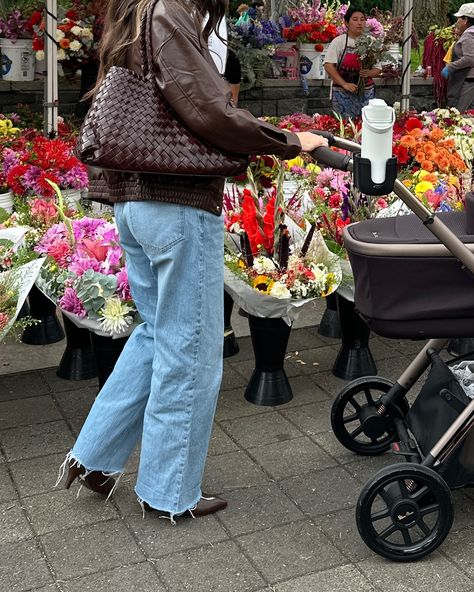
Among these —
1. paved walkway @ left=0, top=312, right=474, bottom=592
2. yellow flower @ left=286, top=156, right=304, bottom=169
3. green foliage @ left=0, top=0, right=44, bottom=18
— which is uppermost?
green foliage @ left=0, top=0, right=44, bottom=18

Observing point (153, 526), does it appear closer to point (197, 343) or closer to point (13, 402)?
point (197, 343)

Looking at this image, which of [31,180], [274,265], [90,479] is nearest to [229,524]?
[90,479]

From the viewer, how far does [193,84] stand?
263cm

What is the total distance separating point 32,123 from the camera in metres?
7.58

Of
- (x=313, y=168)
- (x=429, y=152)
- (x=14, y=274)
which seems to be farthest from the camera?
(x=429, y=152)

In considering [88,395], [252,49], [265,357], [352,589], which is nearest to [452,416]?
[352,589]

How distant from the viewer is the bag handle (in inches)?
105

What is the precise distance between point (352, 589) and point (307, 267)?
1.70 meters

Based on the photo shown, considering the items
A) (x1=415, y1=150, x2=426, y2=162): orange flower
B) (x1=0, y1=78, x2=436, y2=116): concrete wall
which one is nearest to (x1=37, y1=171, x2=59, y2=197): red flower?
(x1=415, y1=150, x2=426, y2=162): orange flower

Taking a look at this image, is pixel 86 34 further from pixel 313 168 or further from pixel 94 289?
pixel 94 289

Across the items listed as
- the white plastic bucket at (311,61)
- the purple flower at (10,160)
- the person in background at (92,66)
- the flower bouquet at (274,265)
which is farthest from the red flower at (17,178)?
the white plastic bucket at (311,61)

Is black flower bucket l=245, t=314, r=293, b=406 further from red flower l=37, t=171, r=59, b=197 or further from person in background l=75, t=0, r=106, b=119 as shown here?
person in background l=75, t=0, r=106, b=119

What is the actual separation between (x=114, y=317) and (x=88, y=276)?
0.21 metres

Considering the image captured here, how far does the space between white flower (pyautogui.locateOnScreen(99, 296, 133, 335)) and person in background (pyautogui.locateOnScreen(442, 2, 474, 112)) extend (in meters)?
6.79
